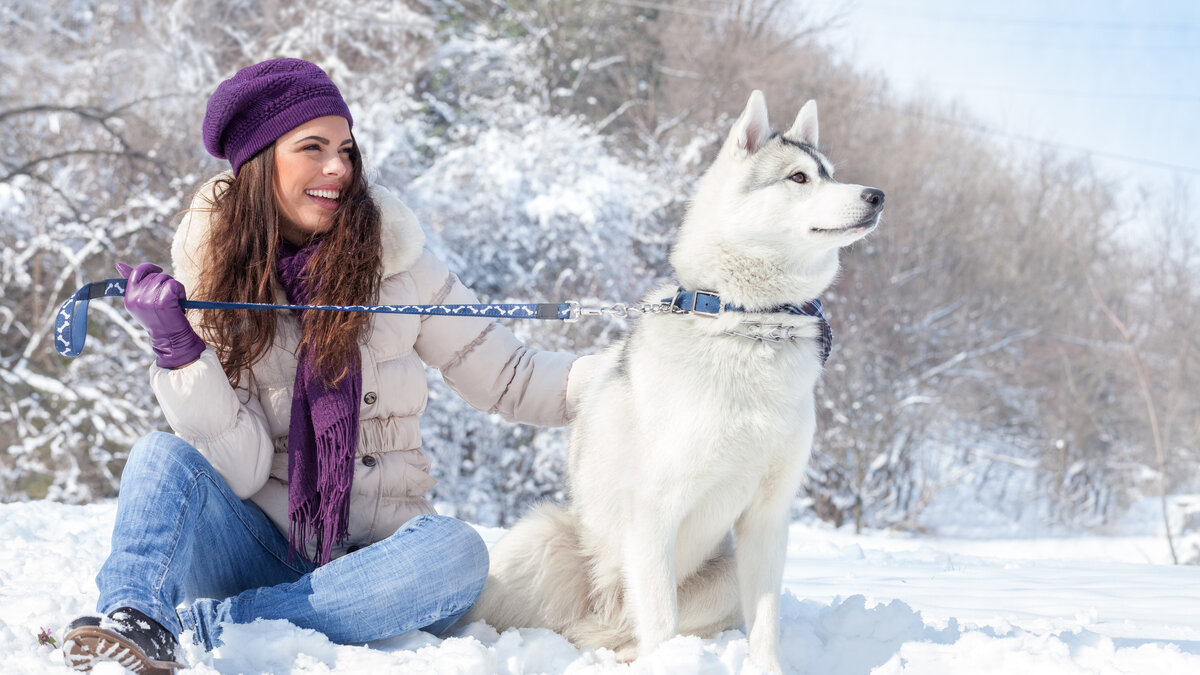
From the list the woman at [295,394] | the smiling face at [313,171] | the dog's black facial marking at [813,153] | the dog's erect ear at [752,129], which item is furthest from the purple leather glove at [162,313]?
the dog's black facial marking at [813,153]

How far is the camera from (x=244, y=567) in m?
2.20

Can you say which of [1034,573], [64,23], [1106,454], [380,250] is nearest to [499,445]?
[1034,573]

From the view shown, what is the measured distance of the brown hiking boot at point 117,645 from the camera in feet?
5.32

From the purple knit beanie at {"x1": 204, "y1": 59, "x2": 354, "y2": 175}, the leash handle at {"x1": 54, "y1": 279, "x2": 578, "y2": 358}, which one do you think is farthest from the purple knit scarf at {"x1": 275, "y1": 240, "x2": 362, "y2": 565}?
the purple knit beanie at {"x1": 204, "y1": 59, "x2": 354, "y2": 175}

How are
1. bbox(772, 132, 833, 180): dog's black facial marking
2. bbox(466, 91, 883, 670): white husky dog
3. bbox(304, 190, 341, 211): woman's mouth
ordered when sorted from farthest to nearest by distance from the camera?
1. bbox(304, 190, 341, 211): woman's mouth
2. bbox(772, 132, 833, 180): dog's black facial marking
3. bbox(466, 91, 883, 670): white husky dog

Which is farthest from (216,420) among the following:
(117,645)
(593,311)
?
(593,311)

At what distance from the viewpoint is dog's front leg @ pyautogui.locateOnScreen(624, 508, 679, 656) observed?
1.98m

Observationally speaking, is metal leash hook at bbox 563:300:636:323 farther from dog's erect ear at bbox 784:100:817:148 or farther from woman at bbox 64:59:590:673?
dog's erect ear at bbox 784:100:817:148

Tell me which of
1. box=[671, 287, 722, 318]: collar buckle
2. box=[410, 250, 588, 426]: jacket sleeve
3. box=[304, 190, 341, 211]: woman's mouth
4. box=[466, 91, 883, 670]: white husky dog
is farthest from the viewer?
box=[410, 250, 588, 426]: jacket sleeve

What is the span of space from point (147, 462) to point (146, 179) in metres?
7.71

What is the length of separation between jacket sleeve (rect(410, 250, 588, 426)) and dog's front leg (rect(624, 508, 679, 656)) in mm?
666

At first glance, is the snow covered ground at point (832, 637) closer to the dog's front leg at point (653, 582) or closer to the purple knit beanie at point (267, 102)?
the dog's front leg at point (653, 582)

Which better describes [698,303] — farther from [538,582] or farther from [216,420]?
[216,420]

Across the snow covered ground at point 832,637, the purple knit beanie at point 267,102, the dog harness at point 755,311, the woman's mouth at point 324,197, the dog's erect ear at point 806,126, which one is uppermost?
the dog's erect ear at point 806,126
